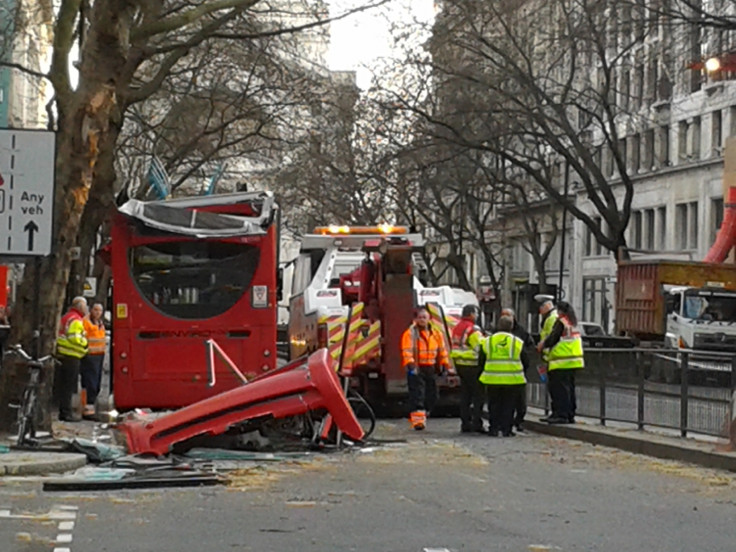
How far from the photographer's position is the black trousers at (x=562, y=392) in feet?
71.6

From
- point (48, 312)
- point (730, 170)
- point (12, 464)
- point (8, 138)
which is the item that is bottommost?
point (12, 464)

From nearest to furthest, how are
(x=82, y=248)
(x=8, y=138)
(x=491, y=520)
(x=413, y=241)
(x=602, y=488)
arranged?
1. (x=491, y=520)
2. (x=602, y=488)
3. (x=8, y=138)
4. (x=413, y=241)
5. (x=82, y=248)

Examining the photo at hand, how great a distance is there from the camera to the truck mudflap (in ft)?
53.6

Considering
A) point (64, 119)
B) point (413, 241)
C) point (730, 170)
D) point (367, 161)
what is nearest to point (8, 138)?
point (64, 119)

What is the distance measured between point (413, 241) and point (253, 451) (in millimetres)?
10473

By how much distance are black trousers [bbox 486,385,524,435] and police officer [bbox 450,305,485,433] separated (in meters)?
0.52

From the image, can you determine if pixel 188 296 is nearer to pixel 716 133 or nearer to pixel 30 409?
pixel 30 409

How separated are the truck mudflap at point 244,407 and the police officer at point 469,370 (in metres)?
5.05

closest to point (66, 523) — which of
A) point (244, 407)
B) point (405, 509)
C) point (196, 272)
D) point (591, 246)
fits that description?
point (405, 509)

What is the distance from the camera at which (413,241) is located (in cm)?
2730

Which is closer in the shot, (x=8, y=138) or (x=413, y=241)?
(x=8, y=138)

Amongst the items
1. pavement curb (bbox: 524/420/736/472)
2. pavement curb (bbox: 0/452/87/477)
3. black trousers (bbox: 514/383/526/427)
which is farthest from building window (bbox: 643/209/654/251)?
pavement curb (bbox: 0/452/87/477)

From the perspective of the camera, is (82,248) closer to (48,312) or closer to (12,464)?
(48,312)

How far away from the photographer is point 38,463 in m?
15.3
